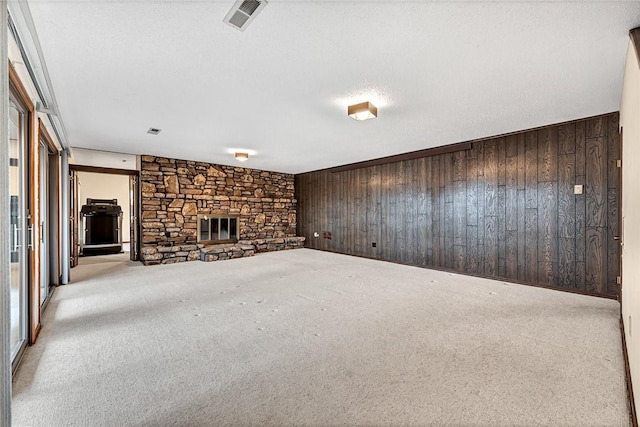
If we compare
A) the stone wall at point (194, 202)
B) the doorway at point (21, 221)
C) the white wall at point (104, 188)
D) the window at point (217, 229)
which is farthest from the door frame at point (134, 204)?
the doorway at point (21, 221)

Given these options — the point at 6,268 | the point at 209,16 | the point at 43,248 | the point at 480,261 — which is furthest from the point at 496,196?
the point at 43,248

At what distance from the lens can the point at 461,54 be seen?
2.29 m

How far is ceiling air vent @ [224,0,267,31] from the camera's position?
5.69 feet

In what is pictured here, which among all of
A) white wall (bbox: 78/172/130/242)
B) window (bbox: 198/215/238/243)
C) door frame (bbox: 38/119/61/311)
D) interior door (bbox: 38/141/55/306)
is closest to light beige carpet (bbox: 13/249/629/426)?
interior door (bbox: 38/141/55/306)

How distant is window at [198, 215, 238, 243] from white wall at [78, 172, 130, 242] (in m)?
3.95

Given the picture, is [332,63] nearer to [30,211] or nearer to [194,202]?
[30,211]

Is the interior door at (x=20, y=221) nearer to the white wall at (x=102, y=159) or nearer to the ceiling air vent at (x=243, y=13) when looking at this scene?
the ceiling air vent at (x=243, y=13)

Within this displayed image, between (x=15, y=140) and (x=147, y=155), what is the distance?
12.2 ft

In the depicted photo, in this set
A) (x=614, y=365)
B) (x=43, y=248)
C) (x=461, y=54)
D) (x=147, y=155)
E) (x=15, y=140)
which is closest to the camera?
(x=614, y=365)

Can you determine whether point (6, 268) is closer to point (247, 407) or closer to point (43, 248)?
point (247, 407)

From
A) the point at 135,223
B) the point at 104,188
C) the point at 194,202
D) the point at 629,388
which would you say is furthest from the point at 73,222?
the point at 629,388

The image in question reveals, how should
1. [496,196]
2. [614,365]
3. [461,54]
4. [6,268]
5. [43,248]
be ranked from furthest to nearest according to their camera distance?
1. [496,196]
2. [43,248]
3. [461,54]
4. [614,365]
5. [6,268]

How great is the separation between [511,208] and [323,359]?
401 cm

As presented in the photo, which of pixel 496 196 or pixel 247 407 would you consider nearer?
pixel 247 407
